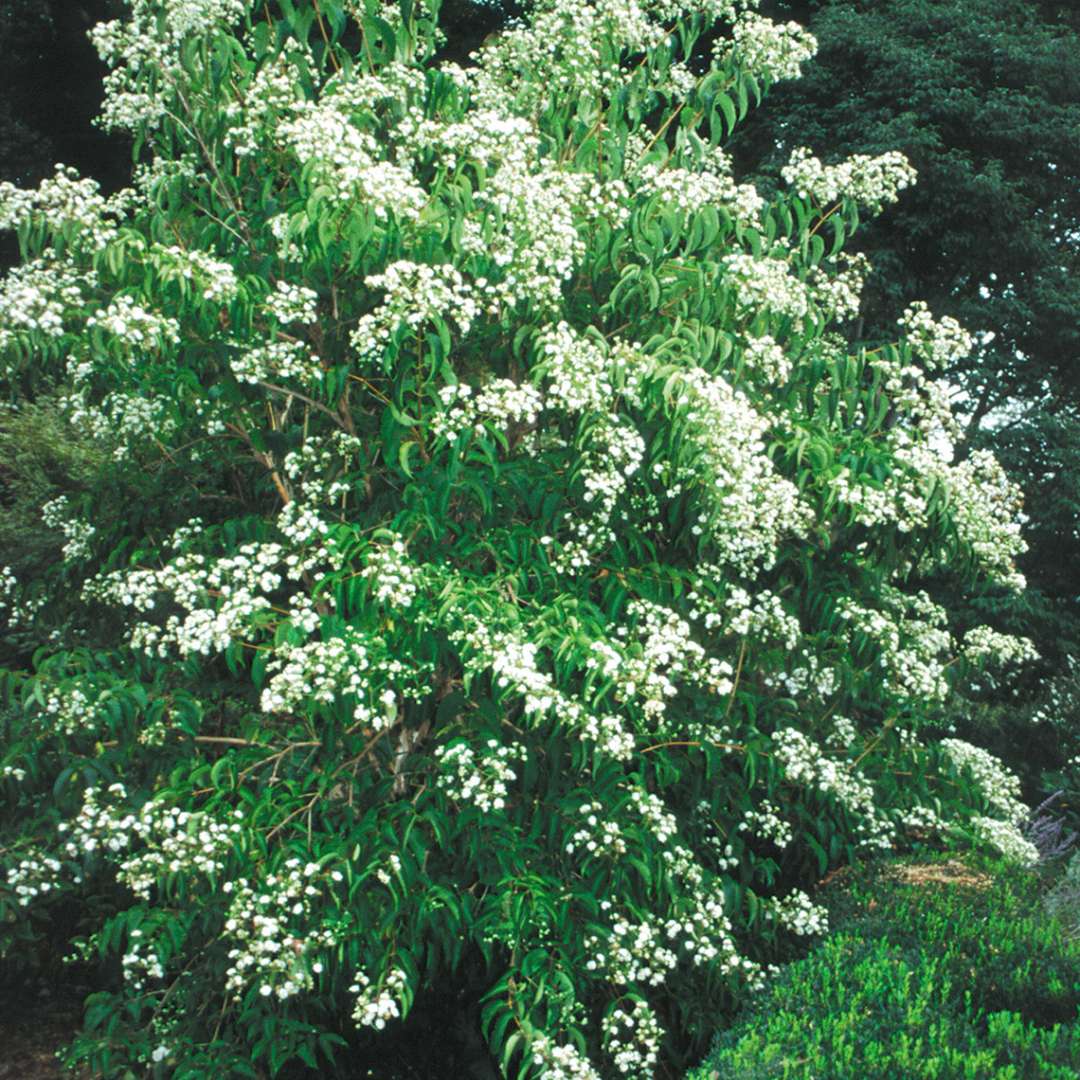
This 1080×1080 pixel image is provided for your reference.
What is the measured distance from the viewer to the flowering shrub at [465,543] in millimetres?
4703

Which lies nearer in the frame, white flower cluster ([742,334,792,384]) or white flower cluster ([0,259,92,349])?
white flower cluster ([0,259,92,349])

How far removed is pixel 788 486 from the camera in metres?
4.90

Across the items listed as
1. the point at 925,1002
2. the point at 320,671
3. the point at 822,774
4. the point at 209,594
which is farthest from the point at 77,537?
the point at 925,1002

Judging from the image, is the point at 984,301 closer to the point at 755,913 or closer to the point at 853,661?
the point at 853,661

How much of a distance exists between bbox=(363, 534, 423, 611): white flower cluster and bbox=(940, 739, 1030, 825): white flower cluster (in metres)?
3.40

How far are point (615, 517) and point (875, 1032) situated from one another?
238cm

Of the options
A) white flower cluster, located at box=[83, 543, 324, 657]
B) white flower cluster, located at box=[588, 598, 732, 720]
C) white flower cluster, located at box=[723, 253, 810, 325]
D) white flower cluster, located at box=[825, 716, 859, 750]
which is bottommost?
white flower cluster, located at box=[825, 716, 859, 750]

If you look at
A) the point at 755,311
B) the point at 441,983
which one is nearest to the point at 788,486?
the point at 755,311

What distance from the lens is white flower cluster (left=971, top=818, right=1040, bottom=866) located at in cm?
626

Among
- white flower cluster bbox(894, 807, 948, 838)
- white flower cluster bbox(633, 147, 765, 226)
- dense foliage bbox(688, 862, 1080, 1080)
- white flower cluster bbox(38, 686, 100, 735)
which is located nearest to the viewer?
dense foliage bbox(688, 862, 1080, 1080)

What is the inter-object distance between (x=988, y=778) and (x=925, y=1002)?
8.05 ft

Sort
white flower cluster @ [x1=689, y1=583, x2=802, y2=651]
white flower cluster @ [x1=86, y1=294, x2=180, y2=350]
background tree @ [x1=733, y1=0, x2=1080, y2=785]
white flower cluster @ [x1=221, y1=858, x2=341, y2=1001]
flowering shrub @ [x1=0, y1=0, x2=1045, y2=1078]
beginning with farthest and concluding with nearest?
background tree @ [x1=733, y1=0, x2=1080, y2=785] < white flower cluster @ [x1=689, y1=583, x2=802, y2=651] < flowering shrub @ [x1=0, y1=0, x2=1045, y2=1078] < white flower cluster @ [x1=86, y1=294, x2=180, y2=350] < white flower cluster @ [x1=221, y1=858, x2=341, y2=1001]

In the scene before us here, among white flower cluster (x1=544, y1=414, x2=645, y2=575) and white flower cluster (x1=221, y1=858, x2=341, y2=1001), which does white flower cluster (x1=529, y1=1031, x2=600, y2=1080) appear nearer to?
white flower cluster (x1=221, y1=858, x2=341, y2=1001)

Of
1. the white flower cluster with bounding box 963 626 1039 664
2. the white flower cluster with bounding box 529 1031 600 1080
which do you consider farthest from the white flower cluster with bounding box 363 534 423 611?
the white flower cluster with bounding box 963 626 1039 664
